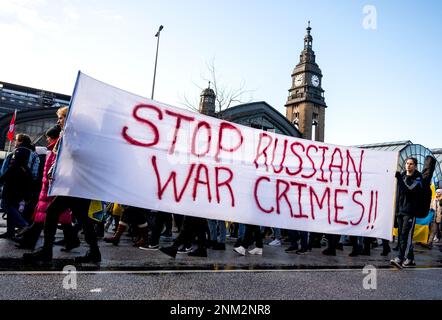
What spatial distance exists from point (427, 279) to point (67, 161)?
495 cm

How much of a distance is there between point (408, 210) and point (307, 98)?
62431mm

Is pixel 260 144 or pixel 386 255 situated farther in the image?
pixel 386 255

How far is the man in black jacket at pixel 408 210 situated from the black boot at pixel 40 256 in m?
5.16

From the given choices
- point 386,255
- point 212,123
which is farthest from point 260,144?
point 386,255

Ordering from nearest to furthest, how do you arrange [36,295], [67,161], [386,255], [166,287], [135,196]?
[36,295] < [166,287] < [67,161] < [135,196] < [386,255]

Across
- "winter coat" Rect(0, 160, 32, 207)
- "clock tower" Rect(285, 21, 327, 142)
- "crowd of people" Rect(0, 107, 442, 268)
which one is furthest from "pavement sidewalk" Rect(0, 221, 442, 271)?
"clock tower" Rect(285, 21, 327, 142)

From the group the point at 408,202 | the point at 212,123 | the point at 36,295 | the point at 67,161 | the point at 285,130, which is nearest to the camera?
the point at 36,295

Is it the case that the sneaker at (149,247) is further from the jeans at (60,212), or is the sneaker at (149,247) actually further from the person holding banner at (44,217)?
the jeans at (60,212)

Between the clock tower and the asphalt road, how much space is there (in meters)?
61.9

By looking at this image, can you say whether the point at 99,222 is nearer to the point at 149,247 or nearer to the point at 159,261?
the point at 149,247

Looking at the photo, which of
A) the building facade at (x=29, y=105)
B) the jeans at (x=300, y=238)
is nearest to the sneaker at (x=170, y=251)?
the jeans at (x=300, y=238)
